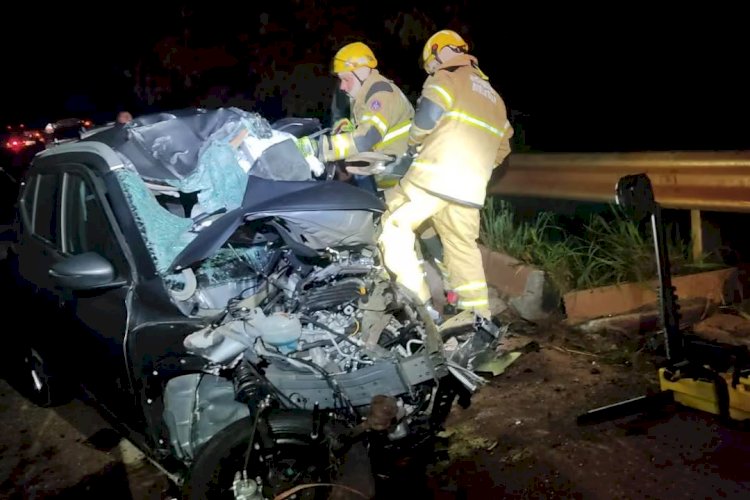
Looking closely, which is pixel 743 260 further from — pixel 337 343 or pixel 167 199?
pixel 167 199

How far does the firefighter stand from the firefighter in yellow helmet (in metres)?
0.36

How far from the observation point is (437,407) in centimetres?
331

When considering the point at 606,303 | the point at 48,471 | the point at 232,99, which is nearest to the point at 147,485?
the point at 48,471

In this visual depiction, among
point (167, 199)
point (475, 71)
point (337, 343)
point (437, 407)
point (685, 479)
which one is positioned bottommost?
point (685, 479)

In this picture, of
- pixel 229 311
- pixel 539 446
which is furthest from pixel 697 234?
pixel 229 311

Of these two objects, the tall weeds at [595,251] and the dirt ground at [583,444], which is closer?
the dirt ground at [583,444]

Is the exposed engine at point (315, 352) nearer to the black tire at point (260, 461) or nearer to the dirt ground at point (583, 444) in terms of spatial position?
the black tire at point (260, 461)

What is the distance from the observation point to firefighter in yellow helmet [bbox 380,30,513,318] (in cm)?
445

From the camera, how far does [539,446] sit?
11.2ft

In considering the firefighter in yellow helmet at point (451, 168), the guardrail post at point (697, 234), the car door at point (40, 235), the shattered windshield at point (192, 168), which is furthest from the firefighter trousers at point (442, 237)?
the car door at point (40, 235)

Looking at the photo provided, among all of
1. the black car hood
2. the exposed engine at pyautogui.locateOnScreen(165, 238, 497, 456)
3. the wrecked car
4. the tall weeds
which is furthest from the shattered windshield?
the tall weeds

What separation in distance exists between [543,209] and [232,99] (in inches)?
336

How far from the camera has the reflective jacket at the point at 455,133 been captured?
14.6 ft

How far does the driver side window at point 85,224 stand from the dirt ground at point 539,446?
125 cm
